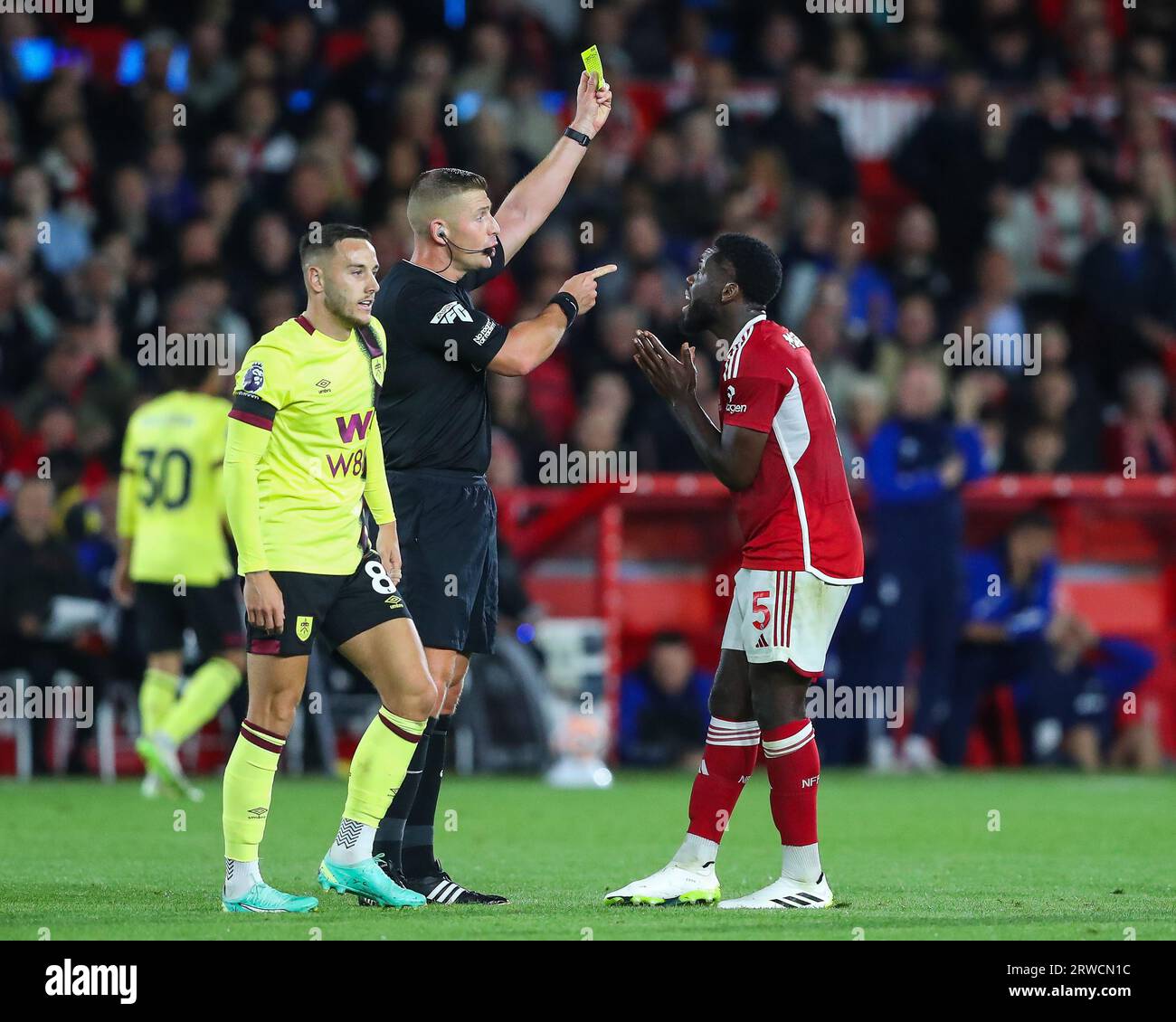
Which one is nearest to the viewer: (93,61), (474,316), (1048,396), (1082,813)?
(474,316)

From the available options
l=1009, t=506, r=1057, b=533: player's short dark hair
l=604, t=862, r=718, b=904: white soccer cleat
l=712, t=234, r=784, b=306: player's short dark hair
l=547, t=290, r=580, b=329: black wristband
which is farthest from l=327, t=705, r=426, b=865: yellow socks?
l=1009, t=506, r=1057, b=533: player's short dark hair

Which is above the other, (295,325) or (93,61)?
(93,61)

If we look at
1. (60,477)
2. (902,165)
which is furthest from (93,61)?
(902,165)

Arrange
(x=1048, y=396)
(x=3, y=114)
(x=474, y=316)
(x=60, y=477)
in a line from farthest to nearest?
(x=3, y=114)
(x=1048, y=396)
(x=60, y=477)
(x=474, y=316)

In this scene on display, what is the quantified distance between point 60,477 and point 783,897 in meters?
7.95

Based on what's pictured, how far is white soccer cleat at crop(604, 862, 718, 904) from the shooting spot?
6762 millimetres

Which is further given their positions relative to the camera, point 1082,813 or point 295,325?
point 1082,813

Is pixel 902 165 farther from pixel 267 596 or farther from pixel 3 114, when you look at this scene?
pixel 267 596

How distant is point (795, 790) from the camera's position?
261 inches

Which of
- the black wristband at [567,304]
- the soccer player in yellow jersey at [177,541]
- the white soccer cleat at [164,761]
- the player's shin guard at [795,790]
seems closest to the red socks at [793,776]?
the player's shin guard at [795,790]

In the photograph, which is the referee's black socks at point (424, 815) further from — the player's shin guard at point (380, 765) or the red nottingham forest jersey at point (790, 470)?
the red nottingham forest jersey at point (790, 470)

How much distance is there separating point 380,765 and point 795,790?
136cm

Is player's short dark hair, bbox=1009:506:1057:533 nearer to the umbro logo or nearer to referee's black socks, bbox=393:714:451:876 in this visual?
referee's black socks, bbox=393:714:451:876

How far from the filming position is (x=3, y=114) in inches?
616
